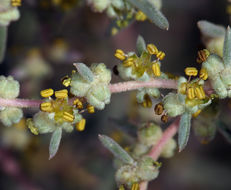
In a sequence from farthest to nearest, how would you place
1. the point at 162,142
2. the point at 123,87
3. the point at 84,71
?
the point at 162,142 → the point at 123,87 → the point at 84,71

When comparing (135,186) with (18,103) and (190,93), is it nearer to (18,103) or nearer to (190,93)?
(190,93)

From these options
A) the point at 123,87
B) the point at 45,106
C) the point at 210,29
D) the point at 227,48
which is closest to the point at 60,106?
the point at 45,106

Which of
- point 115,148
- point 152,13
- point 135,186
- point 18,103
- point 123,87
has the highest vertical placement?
point 152,13

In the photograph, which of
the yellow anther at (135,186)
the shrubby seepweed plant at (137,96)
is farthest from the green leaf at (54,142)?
the yellow anther at (135,186)

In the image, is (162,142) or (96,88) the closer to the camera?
(96,88)

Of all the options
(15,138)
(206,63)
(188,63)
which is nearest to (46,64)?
(15,138)

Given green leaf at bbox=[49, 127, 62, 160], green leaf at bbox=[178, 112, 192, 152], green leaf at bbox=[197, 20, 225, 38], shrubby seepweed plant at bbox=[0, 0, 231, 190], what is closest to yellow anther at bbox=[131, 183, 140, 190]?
shrubby seepweed plant at bbox=[0, 0, 231, 190]

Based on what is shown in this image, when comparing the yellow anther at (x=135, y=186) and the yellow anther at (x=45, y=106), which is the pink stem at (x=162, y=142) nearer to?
the yellow anther at (x=135, y=186)

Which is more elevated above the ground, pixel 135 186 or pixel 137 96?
pixel 137 96
